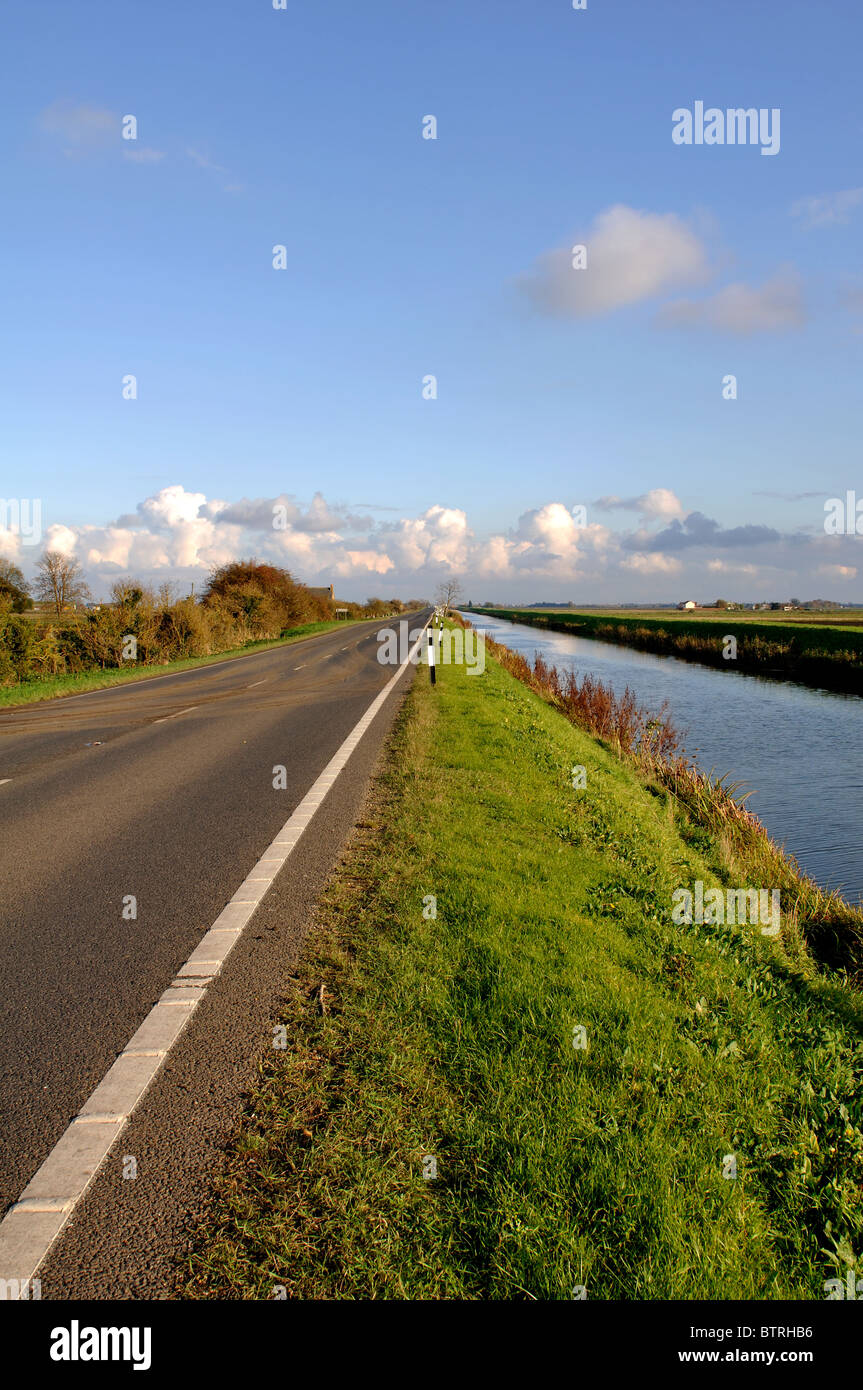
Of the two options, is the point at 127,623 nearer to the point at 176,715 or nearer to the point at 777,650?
the point at 176,715

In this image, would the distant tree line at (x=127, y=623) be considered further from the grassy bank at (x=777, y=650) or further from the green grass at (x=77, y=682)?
the grassy bank at (x=777, y=650)

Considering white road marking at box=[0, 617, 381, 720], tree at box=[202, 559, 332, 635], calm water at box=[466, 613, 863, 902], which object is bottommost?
calm water at box=[466, 613, 863, 902]

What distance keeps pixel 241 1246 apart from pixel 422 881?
3148 millimetres

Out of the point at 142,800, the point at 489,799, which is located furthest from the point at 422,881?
the point at 142,800

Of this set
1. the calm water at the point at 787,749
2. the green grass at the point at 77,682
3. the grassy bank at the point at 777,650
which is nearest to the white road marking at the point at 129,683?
the green grass at the point at 77,682

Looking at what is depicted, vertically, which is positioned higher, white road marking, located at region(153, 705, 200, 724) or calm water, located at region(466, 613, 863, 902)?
white road marking, located at region(153, 705, 200, 724)

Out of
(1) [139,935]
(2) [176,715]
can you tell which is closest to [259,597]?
(2) [176,715]

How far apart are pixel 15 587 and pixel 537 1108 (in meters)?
57.5

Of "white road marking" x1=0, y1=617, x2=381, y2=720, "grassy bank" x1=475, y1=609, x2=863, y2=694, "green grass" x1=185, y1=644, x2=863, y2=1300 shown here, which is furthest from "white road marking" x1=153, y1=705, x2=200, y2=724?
"grassy bank" x1=475, y1=609, x2=863, y2=694

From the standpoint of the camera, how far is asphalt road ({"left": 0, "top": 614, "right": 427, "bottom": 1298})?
102 inches

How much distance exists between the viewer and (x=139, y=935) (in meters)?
4.68

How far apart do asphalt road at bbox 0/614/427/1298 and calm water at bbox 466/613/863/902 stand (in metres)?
6.15

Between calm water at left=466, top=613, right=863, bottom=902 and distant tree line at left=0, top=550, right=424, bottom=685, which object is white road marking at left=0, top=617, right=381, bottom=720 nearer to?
distant tree line at left=0, top=550, right=424, bottom=685

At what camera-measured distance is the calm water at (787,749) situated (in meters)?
10.0
